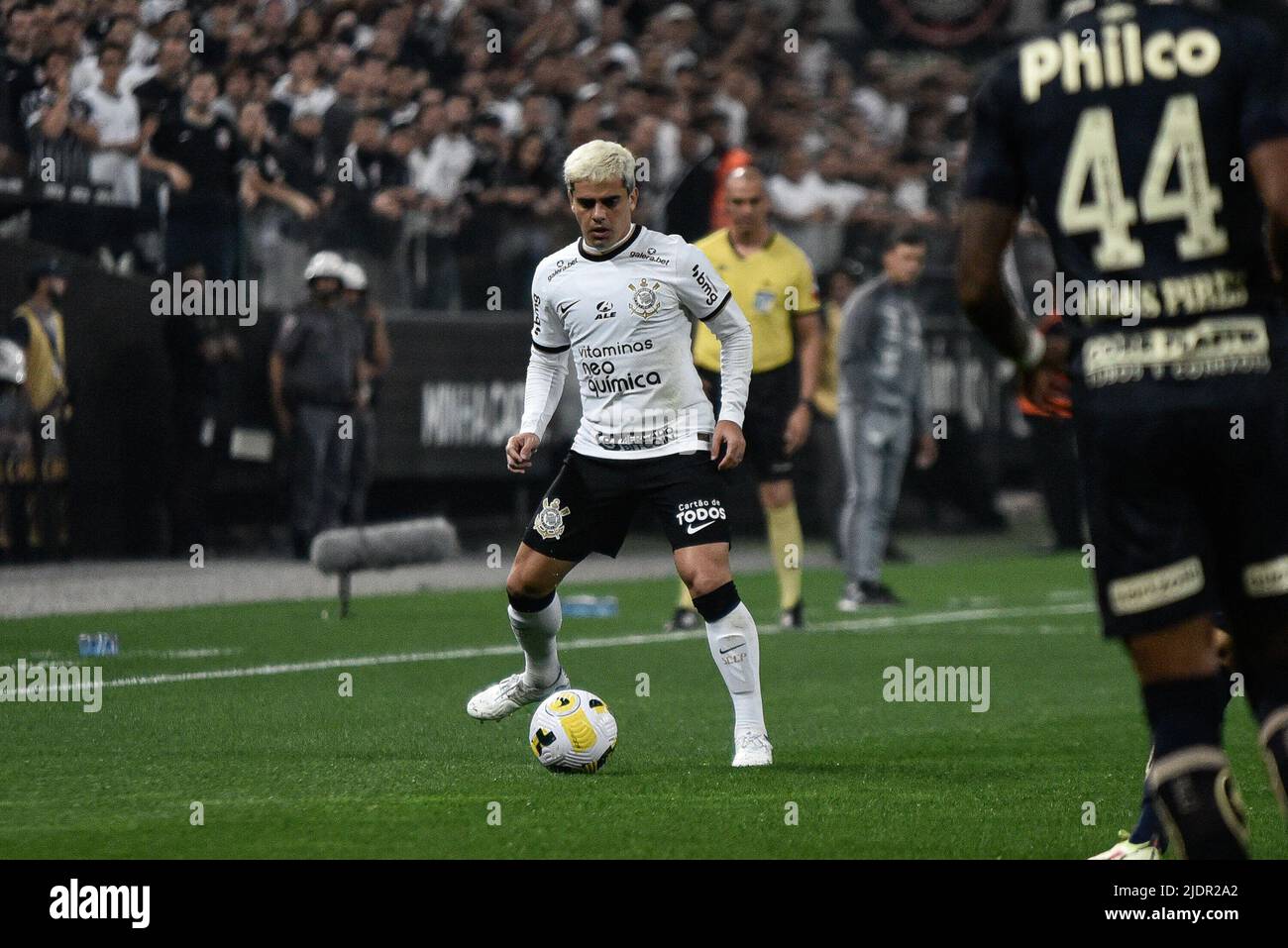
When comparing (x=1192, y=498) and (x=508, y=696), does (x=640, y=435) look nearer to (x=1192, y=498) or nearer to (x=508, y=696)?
(x=508, y=696)

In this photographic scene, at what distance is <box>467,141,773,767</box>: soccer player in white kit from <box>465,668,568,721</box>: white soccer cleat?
1.76ft

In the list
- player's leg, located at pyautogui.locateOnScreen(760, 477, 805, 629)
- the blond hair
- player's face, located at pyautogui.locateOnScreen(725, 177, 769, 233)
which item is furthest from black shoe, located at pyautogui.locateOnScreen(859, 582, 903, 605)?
the blond hair

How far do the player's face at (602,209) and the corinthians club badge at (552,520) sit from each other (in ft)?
3.12

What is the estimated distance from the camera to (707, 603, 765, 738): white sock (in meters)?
8.16

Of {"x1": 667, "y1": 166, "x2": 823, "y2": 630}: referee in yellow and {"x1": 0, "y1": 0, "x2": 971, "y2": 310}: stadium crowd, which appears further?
{"x1": 0, "y1": 0, "x2": 971, "y2": 310}: stadium crowd

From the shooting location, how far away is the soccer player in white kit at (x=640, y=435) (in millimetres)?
8156

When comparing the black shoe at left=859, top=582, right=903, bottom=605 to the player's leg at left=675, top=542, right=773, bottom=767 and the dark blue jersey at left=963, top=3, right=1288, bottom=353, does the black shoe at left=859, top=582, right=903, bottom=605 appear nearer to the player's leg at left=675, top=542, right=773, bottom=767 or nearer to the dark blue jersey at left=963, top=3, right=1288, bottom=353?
the player's leg at left=675, top=542, right=773, bottom=767

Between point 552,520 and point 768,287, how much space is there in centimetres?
531

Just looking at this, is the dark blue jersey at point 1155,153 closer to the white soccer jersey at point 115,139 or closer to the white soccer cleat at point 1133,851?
the white soccer cleat at point 1133,851

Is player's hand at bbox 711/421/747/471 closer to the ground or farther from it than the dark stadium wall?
closer to the ground

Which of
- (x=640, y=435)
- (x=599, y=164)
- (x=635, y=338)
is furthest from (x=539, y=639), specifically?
(x=599, y=164)
